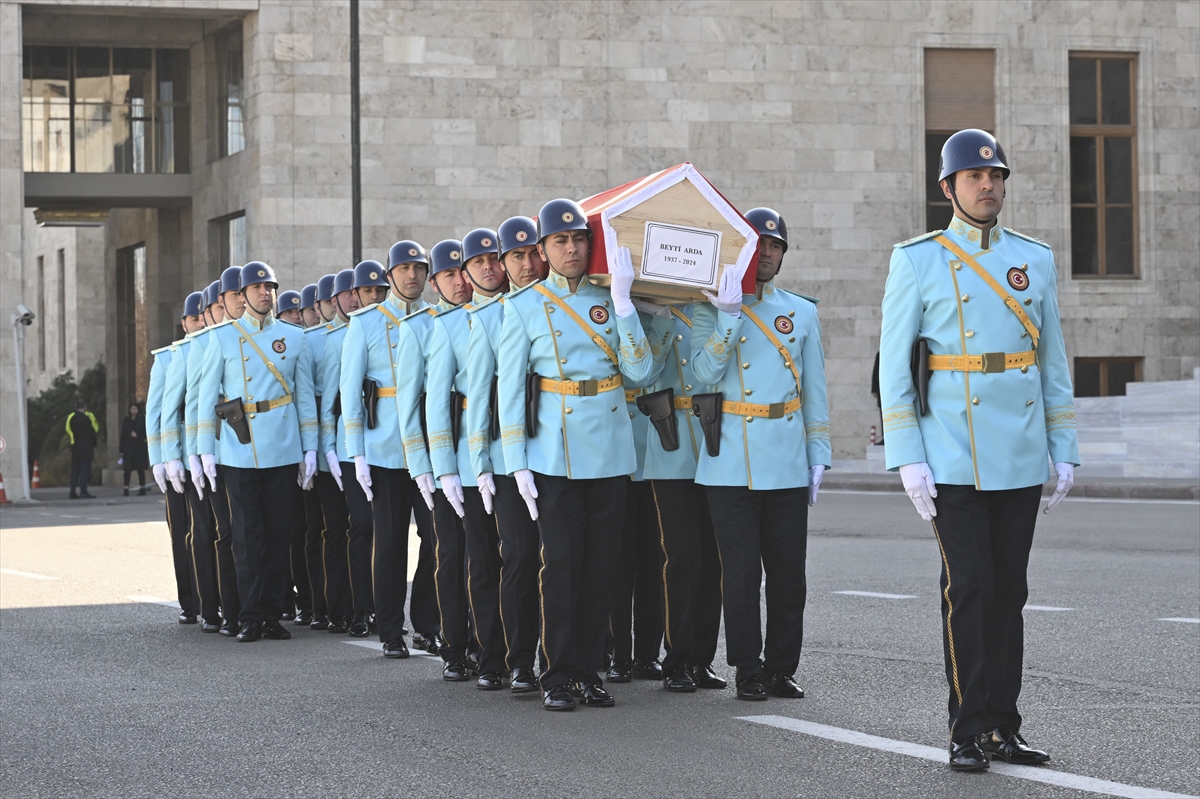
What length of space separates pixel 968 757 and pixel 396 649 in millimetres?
4126

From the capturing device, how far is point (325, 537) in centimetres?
1070

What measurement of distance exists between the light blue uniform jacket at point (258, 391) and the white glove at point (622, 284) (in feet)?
12.6

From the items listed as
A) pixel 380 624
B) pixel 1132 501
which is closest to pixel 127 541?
pixel 380 624

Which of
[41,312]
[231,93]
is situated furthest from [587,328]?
[41,312]

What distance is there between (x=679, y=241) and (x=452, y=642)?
240cm

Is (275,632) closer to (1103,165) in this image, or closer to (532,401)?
(532,401)

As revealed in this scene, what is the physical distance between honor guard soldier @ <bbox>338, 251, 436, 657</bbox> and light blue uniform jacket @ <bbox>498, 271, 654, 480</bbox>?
1.99 meters

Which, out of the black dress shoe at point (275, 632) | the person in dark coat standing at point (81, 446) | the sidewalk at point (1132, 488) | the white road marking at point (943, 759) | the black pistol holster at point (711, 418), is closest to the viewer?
Answer: the white road marking at point (943, 759)

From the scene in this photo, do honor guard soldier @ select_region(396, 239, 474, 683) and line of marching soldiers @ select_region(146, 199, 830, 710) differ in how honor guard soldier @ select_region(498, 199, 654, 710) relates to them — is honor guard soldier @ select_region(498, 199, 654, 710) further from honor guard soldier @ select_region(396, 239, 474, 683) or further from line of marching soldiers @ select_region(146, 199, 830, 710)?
honor guard soldier @ select_region(396, 239, 474, 683)

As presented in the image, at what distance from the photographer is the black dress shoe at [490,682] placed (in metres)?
7.93

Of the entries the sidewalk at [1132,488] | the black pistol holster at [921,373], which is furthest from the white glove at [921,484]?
the sidewalk at [1132,488]

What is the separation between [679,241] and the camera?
24.4 ft

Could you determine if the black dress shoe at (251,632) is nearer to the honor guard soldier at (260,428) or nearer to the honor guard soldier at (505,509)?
the honor guard soldier at (260,428)

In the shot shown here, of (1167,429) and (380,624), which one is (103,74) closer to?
(1167,429)
